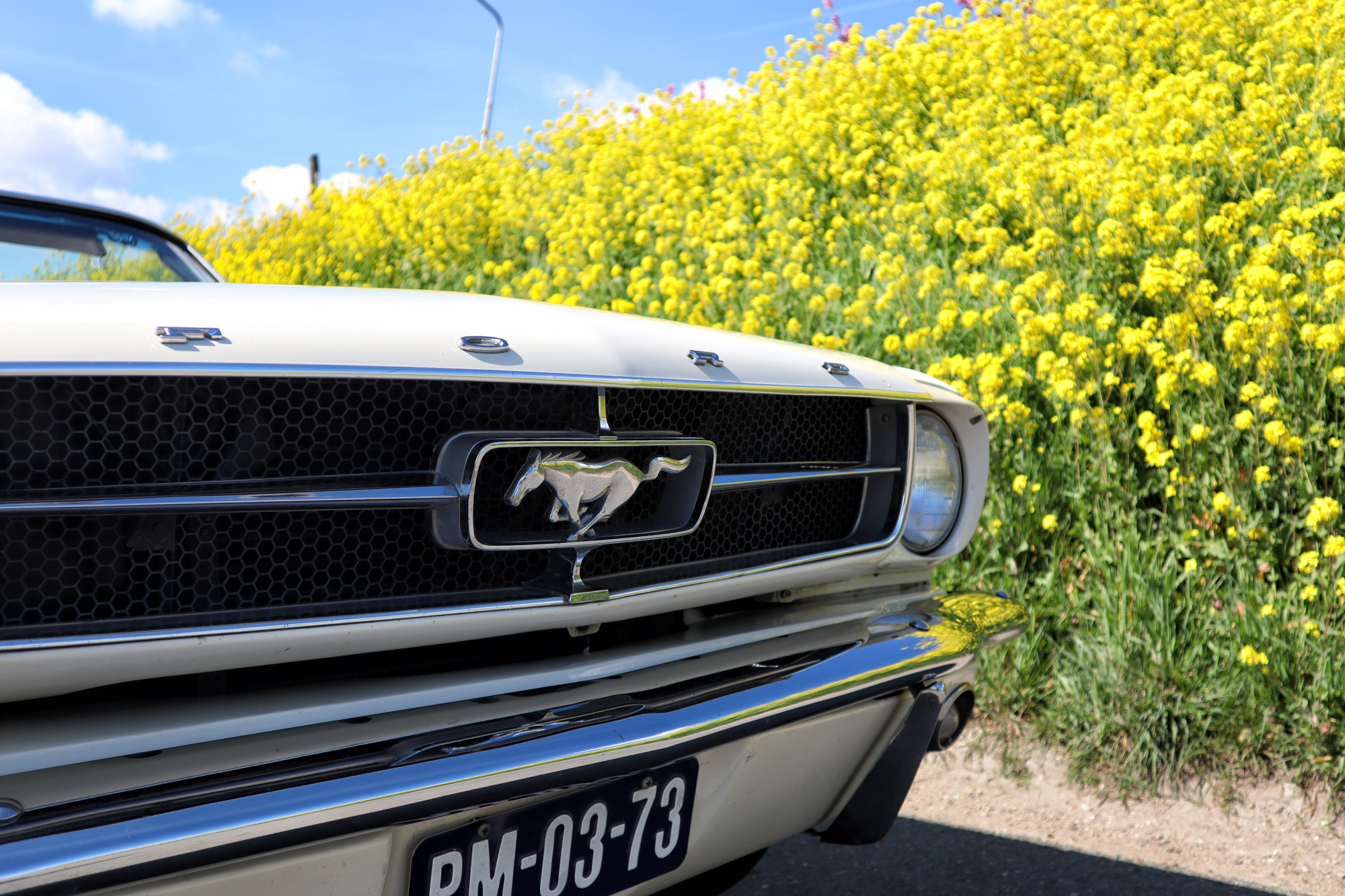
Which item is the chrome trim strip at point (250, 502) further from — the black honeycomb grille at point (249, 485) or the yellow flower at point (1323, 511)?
the yellow flower at point (1323, 511)

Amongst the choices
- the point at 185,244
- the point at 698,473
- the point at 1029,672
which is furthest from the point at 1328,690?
the point at 185,244

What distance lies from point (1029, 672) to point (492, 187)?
5965 millimetres

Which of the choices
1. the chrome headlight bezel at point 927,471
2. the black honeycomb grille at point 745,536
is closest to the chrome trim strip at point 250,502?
the black honeycomb grille at point 745,536

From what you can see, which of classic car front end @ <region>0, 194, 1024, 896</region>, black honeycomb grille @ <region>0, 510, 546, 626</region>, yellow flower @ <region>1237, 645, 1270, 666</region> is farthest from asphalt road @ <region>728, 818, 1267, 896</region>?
black honeycomb grille @ <region>0, 510, 546, 626</region>

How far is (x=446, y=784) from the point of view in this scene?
1.15 metres

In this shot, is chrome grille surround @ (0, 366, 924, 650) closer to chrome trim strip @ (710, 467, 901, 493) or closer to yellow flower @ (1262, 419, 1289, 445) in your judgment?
chrome trim strip @ (710, 467, 901, 493)

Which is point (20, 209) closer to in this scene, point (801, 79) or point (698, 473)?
point (698, 473)

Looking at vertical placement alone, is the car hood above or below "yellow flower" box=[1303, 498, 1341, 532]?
above

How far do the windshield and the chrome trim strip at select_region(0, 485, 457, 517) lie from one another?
1451 mm

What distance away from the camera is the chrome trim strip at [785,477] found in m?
1.63

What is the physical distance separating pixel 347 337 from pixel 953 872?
2136 millimetres

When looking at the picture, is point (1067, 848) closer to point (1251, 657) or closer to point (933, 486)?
point (1251, 657)

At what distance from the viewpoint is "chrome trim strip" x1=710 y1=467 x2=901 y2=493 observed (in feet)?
5.35

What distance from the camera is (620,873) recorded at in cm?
139
